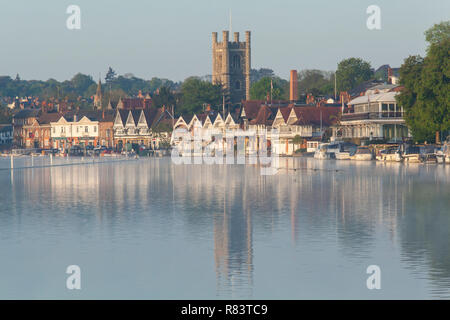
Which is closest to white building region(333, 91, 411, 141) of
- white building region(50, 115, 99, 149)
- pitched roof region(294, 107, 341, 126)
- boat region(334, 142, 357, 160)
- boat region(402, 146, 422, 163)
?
boat region(334, 142, 357, 160)

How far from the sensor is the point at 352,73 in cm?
19612

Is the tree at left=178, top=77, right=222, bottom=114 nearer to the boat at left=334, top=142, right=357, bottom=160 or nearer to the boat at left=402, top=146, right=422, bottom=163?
the boat at left=334, top=142, right=357, bottom=160

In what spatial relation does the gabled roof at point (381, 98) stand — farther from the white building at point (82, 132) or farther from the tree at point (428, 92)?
the white building at point (82, 132)

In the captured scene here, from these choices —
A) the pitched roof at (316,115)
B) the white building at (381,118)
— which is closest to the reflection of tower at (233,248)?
the white building at (381,118)

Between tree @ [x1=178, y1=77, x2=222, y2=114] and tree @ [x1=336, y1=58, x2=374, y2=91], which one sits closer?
tree @ [x1=178, y1=77, x2=222, y2=114]

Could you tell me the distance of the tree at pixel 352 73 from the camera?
195 m

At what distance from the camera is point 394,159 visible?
9362 cm

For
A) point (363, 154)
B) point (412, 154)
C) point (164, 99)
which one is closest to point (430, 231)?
point (412, 154)

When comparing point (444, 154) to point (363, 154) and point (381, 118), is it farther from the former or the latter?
point (381, 118)

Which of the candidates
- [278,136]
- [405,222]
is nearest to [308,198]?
[405,222]

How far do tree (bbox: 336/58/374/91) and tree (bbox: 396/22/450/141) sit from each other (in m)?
104

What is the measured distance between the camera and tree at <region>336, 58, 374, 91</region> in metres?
195

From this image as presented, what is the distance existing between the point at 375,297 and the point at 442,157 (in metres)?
70.3
